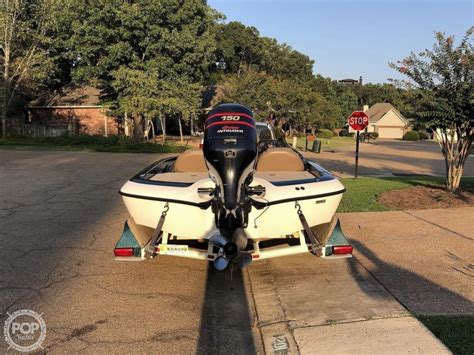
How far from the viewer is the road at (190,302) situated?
364cm

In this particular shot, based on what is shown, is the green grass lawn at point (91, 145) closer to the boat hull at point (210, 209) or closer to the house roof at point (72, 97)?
the house roof at point (72, 97)

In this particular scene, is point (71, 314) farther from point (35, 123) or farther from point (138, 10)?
point (35, 123)

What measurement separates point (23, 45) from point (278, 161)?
28.2 m

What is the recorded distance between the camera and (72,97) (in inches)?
1432

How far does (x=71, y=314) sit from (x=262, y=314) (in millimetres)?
1733

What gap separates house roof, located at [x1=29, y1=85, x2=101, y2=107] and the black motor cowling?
3204 cm

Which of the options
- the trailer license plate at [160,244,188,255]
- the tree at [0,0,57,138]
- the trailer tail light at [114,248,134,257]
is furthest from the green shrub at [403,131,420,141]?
the trailer tail light at [114,248,134,257]

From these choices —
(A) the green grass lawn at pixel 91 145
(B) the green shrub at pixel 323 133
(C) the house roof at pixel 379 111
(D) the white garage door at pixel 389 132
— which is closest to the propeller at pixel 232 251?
(A) the green grass lawn at pixel 91 145

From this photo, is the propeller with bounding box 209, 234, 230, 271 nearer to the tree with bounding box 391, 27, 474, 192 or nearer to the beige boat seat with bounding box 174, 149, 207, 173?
the beige boat seat with bounding box 174, 149, 207, 173

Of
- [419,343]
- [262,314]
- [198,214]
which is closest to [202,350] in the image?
[262,314]

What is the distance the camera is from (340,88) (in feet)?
292

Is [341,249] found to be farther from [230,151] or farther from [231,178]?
[230,151]

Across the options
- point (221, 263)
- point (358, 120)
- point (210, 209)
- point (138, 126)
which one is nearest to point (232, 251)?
point (221, 263)

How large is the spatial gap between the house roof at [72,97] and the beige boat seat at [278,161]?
1218 inches
